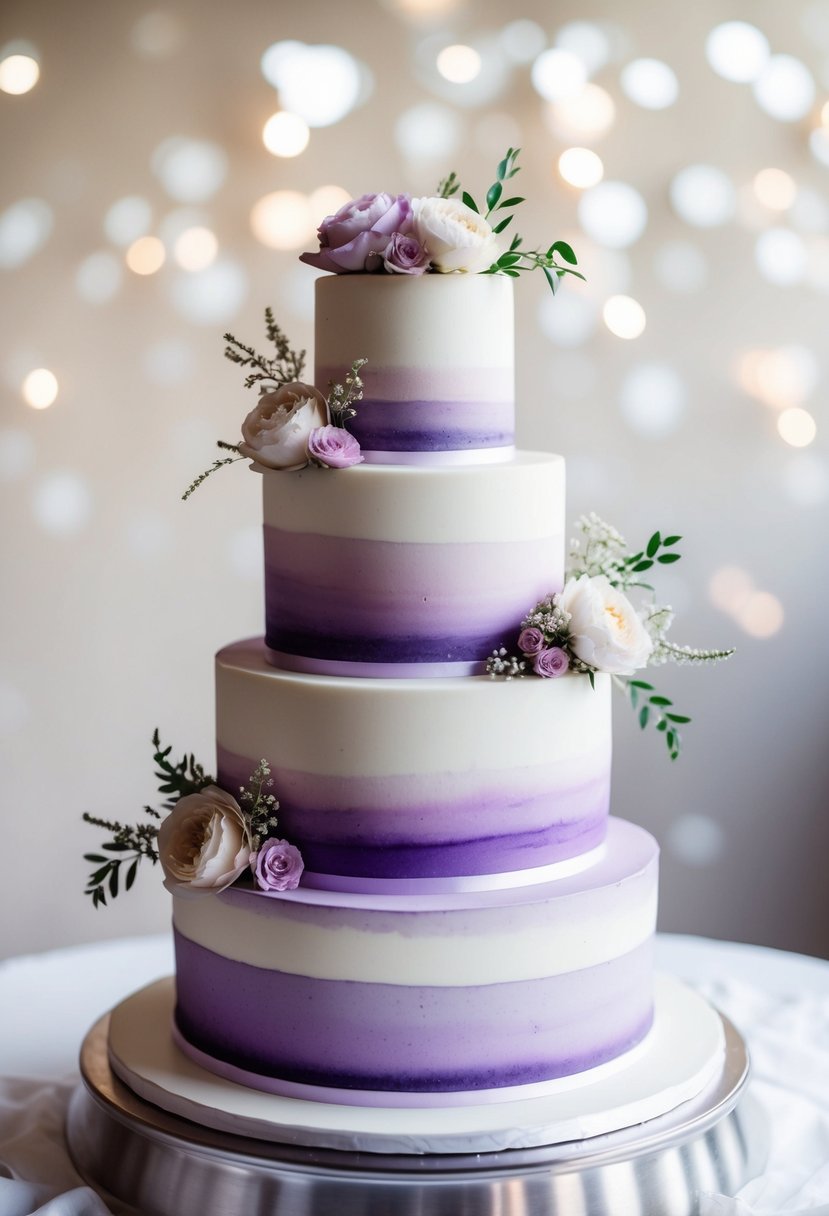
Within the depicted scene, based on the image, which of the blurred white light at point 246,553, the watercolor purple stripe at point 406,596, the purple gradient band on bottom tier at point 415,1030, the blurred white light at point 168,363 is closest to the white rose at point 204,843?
the purple gradient band on bottom tier at point 415,1030

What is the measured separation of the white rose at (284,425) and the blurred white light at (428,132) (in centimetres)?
167

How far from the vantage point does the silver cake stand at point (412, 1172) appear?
1.78m

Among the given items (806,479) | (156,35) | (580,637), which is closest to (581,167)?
(806,479)

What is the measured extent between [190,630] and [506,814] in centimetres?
179

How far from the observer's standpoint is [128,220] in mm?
3480

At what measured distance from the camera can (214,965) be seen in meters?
2.05

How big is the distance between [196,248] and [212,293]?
11 centimetres

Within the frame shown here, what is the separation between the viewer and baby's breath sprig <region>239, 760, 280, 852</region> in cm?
197

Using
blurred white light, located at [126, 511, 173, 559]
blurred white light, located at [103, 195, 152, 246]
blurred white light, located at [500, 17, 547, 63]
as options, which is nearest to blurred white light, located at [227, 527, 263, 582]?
blurred white light, located at [126, 511, 173, 559]

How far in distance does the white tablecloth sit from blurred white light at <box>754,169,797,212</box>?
1.79 meters

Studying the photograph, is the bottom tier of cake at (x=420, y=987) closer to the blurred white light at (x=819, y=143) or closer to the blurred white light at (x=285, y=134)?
the blurred white light at (x=285, y=134)

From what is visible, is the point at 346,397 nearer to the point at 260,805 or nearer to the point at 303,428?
the point at 303,428

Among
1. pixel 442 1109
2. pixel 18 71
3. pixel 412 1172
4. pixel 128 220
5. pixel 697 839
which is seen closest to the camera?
pixel 412 1172

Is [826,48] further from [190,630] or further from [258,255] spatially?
[190,630]
